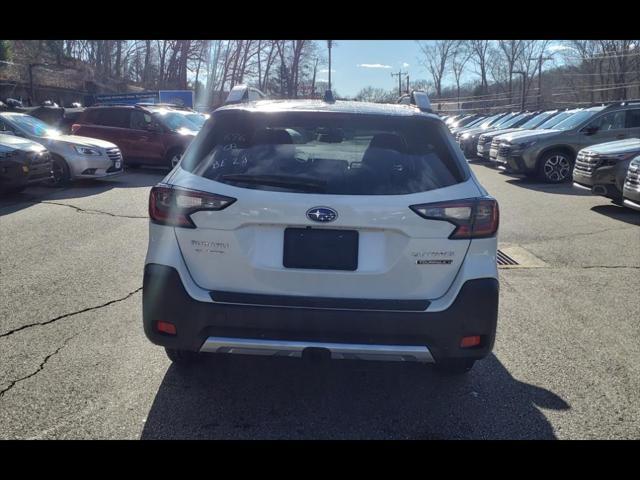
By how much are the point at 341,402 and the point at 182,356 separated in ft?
3.48

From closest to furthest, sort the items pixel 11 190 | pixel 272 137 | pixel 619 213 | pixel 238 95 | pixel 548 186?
pixel 272 137, pixel 238 95, pixel 619 213, pixel 11 190, pixel 548 186

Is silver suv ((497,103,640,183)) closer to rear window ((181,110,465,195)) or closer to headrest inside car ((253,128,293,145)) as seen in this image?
rear window ((181,110,465,195))

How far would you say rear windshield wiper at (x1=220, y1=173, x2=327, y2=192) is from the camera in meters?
2.90

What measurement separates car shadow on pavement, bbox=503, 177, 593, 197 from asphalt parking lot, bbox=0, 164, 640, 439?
687 cm

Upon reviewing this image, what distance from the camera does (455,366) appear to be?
3.53 metres

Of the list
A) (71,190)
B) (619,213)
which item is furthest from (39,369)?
(619,213)

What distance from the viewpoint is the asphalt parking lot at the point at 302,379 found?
3.02 m

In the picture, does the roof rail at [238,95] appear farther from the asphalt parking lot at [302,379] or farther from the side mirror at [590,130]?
the side mirror at [590,130]

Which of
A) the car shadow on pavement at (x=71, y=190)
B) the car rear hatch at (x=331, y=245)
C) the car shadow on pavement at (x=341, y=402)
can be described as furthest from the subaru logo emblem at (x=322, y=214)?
the car shadow on pavement at (x=71, y=190)

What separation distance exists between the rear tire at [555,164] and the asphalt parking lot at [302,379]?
833 centimetres

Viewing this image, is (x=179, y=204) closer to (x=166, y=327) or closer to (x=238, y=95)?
(x=166, y=327)
